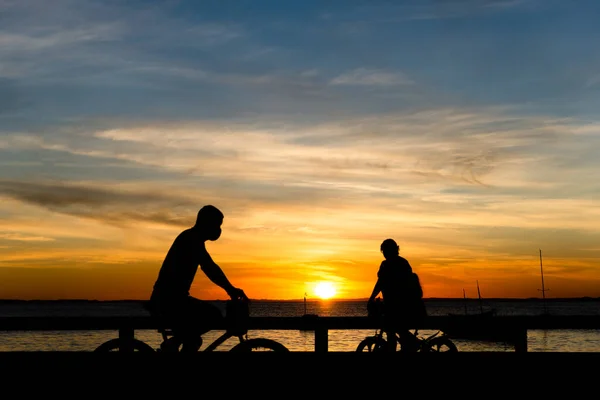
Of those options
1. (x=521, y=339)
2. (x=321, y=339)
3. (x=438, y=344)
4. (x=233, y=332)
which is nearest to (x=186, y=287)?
(x=233, y=332)

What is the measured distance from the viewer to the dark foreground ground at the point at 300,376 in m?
5.60

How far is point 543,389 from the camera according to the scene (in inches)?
219

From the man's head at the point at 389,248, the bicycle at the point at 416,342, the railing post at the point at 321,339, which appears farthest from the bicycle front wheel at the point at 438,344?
the railing post at the point at 321,339

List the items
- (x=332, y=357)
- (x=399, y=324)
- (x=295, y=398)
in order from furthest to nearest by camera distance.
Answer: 1. (x=399, y=324)
2. (x=332, y=357)
3. (x=295, y=398)

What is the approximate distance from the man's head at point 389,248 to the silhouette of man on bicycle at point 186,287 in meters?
4.05

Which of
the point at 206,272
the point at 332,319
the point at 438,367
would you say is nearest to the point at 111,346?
the point at 206,272

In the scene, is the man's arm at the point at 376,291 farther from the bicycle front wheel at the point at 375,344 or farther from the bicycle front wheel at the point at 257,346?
the bicycle front wheel at the point at 257,346

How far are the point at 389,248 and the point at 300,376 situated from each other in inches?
192

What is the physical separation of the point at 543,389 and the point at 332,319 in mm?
3289

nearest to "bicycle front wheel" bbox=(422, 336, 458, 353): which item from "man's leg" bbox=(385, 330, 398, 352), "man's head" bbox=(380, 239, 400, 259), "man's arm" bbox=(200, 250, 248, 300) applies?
"man's leg" bbox=(385, 330, 398, 352)

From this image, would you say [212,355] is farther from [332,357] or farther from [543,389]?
[543,389]

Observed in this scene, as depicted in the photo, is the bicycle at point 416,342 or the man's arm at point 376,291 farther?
the man's arm at point 376,291

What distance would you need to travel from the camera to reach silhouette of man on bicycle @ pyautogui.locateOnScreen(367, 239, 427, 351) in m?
10.3

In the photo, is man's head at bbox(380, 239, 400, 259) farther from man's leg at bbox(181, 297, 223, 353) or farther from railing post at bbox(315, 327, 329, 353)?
man's leg at bbox(181, 297, 223, 353)
